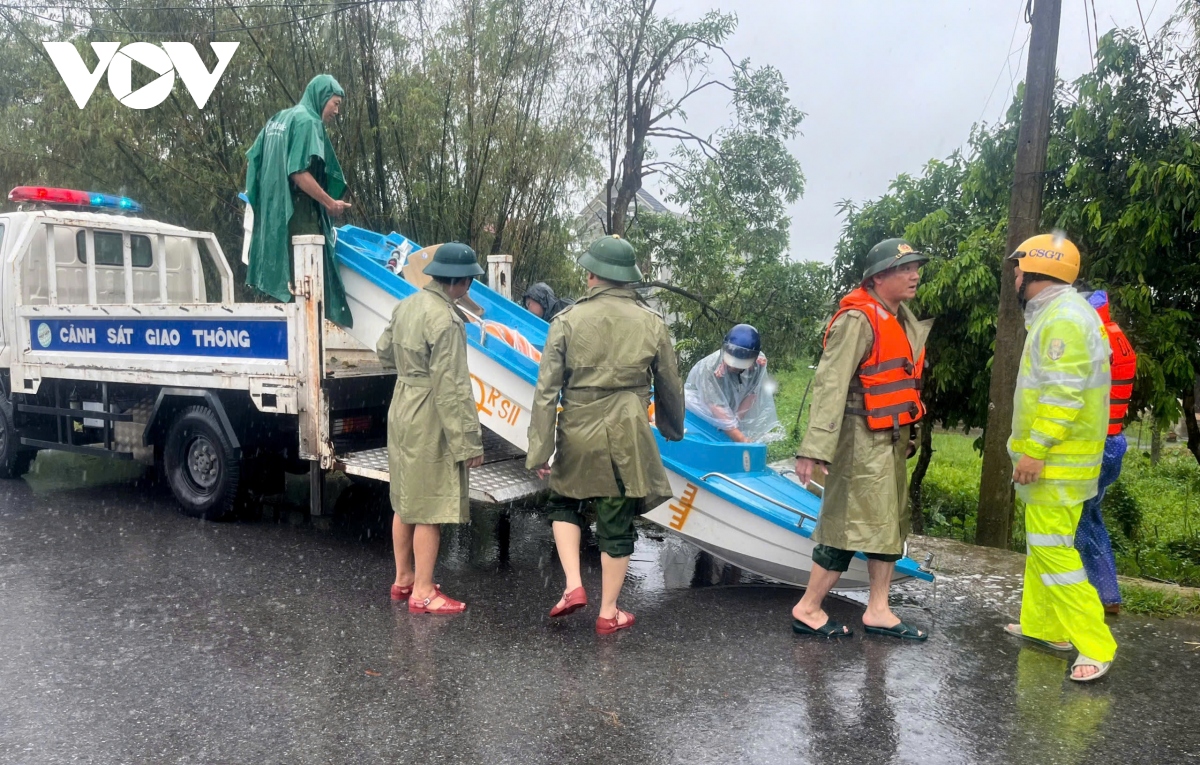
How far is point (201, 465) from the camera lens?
663 cm

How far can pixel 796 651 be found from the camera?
424cm

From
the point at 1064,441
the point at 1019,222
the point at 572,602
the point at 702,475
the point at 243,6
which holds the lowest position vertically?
the point at 572,602

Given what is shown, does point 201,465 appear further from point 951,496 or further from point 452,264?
point 951,496

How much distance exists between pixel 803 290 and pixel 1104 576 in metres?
6.52

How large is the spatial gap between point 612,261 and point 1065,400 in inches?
75.7

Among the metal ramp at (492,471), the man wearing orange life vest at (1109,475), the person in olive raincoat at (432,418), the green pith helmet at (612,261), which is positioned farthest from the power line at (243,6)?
the man wearing orange life vest at (1109,475)

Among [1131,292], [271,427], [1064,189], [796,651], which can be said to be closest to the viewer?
[796,651]

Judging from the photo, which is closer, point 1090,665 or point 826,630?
point 1090,665

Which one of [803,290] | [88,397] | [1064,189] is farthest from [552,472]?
[803,290]

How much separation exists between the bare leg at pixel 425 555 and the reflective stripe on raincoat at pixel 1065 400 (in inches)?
102

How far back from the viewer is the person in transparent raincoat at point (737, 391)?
5562mm

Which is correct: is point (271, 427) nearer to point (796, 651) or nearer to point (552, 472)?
point (552, 472)

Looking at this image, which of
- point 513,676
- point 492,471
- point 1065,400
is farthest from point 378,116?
point 1065,400

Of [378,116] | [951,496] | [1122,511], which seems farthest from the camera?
[951,496]
